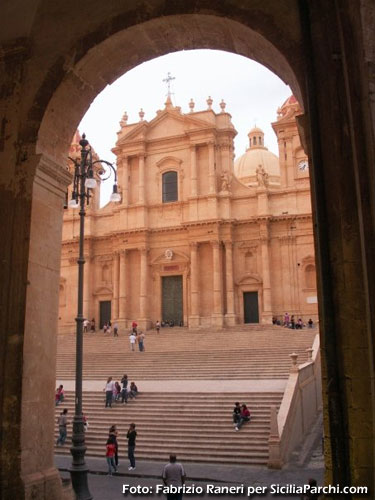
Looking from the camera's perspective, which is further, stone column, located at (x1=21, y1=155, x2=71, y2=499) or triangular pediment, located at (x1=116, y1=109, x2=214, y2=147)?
triangular pediment, located at (x1=116, y1=109, x2=214, y2=147)

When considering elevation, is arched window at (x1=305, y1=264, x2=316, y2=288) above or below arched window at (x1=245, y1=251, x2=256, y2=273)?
below

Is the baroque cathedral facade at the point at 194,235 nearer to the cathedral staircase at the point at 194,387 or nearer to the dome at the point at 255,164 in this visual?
the cathedral staircase at the point at 194,387

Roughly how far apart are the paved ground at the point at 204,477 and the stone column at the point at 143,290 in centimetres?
2109

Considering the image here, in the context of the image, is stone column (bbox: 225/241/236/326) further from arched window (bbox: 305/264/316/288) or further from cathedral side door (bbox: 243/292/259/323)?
arched window (bbox: 305/264/316/288)

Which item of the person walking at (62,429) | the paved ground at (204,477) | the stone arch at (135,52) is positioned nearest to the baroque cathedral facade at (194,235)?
the person walking at (62,429)

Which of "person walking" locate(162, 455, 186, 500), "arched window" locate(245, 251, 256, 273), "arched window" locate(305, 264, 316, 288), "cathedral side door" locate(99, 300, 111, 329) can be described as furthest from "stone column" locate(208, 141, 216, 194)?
"person walking" locate(162, 455, 186, 500)

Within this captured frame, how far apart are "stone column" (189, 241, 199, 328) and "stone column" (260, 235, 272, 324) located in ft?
14.4

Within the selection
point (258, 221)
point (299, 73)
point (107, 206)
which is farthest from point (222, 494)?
point (107, 206)

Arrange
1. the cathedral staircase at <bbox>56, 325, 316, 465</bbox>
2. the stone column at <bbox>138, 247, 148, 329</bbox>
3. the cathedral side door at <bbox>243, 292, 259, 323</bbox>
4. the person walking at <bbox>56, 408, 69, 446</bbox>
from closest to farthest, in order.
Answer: the cathedral staircase at <bbox>56, 325, 316, 465</bbox> → the person walking at <bbox>56, 408, 69, 446</bbox> → the cathedral side door at <bbox>243, 292, 259, 323</bbox> → the stone column at <bbox>138, 247, 148, 329</bbox>

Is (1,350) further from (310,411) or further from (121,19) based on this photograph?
(310,411)

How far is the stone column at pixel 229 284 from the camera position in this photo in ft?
108

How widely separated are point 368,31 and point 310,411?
15.6 m

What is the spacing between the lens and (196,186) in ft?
117

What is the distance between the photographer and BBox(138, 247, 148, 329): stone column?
3466cm
